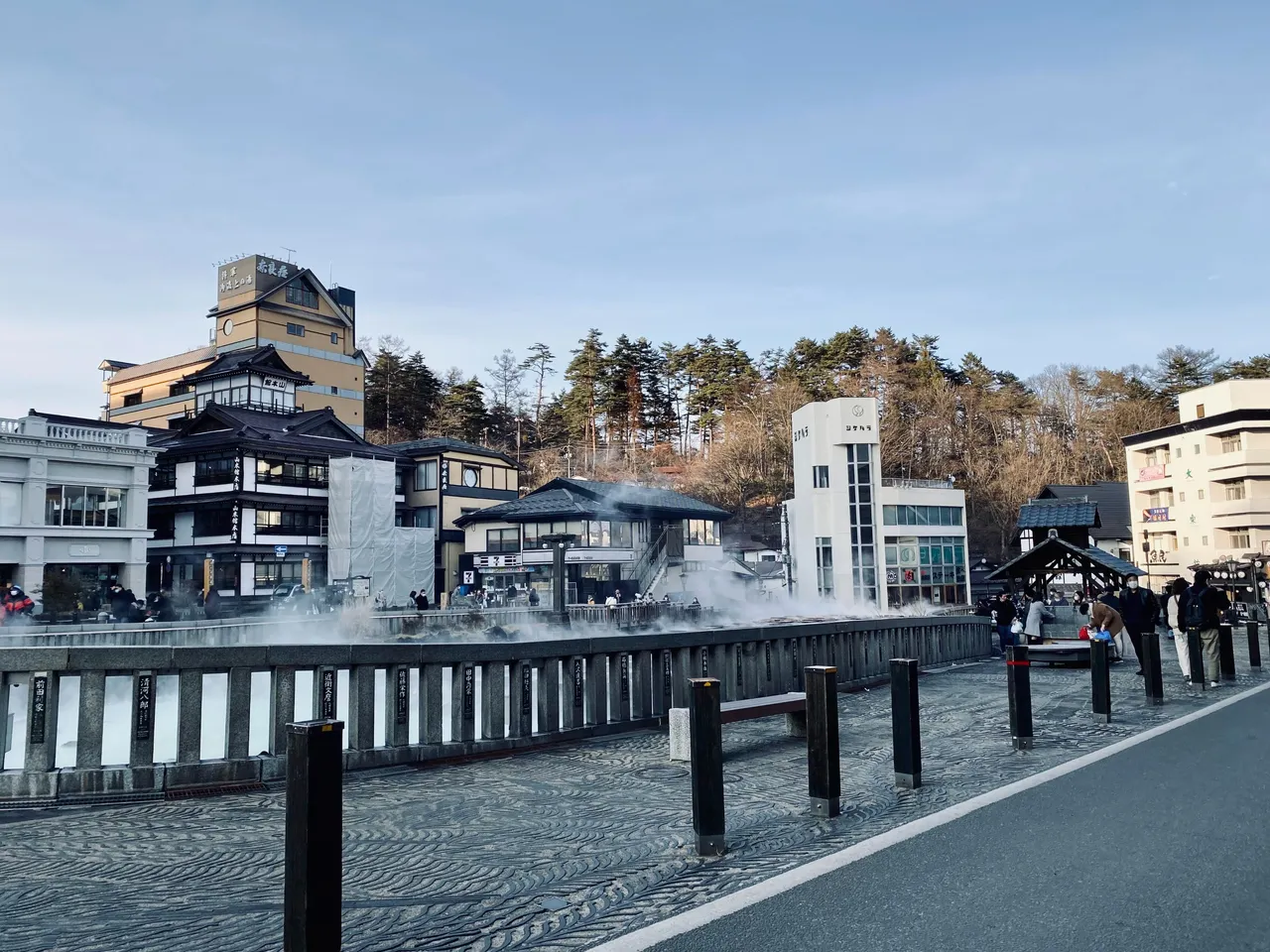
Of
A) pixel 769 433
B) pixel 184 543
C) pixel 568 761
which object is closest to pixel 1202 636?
pixel 568 761

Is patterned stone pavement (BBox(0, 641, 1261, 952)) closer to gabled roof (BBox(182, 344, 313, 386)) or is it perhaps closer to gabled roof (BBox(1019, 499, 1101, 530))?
gabled roof (BBox(1019, 499, 1101, 530))

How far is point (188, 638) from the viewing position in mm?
25625

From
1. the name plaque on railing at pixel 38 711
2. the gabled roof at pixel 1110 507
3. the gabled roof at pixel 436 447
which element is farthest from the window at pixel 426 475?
the name plaque on railing at pixel 38 711

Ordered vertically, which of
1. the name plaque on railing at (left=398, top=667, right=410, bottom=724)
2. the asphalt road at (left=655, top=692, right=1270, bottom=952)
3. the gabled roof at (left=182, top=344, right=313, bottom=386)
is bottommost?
the asphalt road at (left=655, top=692, right=1270, bottom=952)

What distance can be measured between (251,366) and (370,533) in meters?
13.9

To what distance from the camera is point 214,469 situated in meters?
49.5

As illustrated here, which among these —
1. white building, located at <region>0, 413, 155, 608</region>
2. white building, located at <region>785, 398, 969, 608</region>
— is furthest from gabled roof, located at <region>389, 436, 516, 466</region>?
white building, located at <region>785, 398, 969, 608</region>

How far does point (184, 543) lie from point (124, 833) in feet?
159

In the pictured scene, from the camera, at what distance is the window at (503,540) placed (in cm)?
5303

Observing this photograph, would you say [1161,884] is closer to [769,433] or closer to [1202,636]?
[1202,636]

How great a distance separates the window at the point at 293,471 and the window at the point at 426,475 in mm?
7357

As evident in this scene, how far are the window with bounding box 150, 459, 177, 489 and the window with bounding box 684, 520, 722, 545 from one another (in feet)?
98.3

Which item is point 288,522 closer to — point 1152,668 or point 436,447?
point 436,447

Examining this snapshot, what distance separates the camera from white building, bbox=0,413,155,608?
39.8 m
